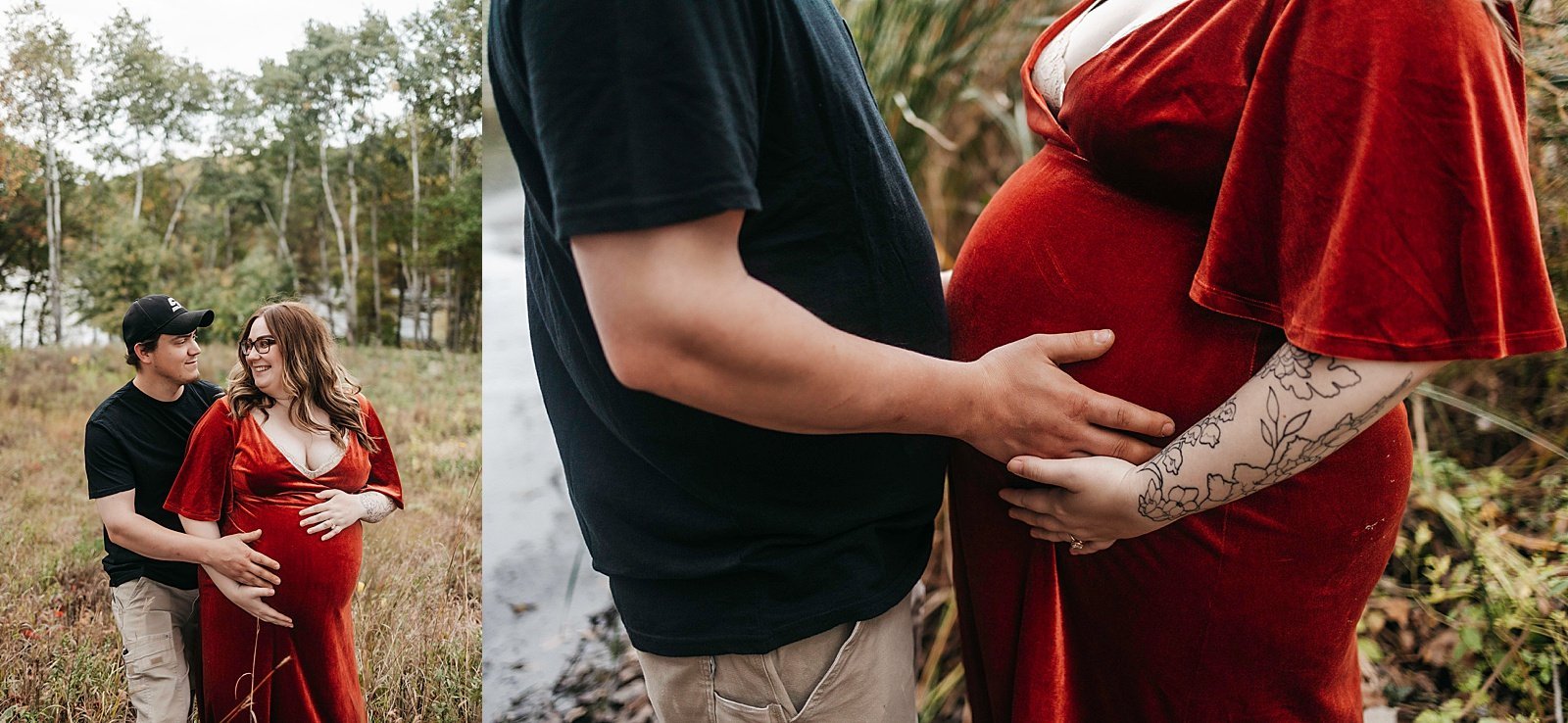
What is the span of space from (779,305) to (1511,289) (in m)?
0.52

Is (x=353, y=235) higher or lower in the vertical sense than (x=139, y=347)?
higher

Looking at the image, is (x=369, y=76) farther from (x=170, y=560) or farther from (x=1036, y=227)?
(x=1036, y=227)

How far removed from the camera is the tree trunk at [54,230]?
119 cm

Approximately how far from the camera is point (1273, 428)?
2.26 feet

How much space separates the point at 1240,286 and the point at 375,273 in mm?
1160

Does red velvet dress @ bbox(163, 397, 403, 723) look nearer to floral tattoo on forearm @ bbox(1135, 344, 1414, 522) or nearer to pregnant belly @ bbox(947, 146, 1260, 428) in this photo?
pregnant belly @ bbox(947, 146, 1260, 428)

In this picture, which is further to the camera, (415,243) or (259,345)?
(415,243)

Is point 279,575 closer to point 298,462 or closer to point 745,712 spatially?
point 298,462

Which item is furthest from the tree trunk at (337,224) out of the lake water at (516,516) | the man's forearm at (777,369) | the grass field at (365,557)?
the man's forearm at (777,369)

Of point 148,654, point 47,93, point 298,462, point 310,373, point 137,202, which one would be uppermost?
point 47,93

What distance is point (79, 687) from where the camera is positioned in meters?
1.16

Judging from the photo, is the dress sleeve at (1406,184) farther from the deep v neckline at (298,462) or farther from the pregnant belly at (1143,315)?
the deep v neckline at (298,462)

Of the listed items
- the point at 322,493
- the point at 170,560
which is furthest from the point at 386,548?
the point at 170,560

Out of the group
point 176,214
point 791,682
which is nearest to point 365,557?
point 176,214
